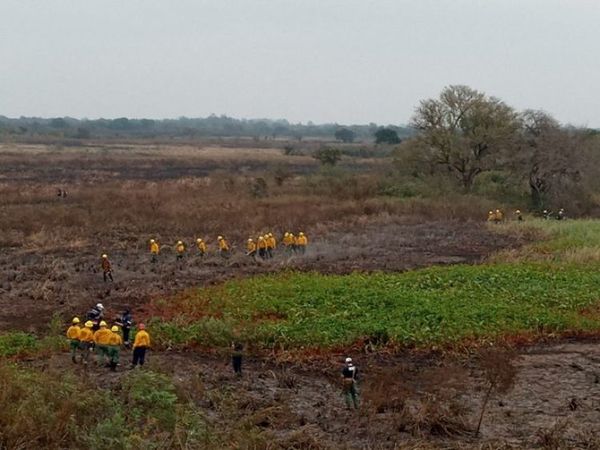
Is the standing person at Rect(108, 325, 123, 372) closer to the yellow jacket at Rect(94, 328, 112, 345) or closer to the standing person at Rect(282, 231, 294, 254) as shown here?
the yellow jacket at Rect(94, 328, 112, 345)

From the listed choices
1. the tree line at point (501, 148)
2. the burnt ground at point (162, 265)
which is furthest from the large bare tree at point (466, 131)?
the burnt ground at point (162, 265)

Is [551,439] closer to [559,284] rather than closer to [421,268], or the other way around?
[559,284]

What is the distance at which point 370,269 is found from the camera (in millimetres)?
24766

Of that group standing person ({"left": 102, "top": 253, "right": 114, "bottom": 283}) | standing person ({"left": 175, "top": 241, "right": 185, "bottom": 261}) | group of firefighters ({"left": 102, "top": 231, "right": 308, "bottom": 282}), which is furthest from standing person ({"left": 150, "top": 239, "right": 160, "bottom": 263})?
standing person ({"left": 102, "top": 253, "right": 114, "bottom": 283})

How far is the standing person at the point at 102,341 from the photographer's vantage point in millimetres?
15045

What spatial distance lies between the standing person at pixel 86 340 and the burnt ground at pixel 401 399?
0.37m

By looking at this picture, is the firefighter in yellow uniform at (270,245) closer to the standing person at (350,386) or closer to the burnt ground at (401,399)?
the burnt ground at (401,399)

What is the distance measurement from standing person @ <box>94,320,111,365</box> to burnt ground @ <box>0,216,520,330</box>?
135 inches

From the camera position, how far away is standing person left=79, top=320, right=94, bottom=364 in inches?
608

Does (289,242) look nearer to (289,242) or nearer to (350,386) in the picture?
(289,242)

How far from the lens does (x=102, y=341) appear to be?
15.1m

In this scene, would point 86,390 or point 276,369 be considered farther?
point 276,369

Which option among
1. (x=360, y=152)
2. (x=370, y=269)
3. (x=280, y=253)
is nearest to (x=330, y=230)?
(x=280, y=253)

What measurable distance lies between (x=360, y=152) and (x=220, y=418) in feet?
261
